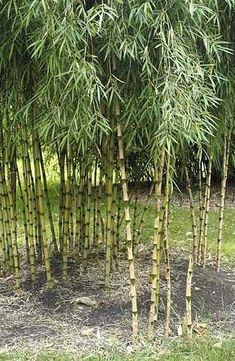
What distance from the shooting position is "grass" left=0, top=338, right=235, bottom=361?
2.66 meters

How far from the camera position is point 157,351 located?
2.75 m

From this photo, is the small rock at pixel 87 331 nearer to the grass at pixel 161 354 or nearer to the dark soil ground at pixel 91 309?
the dark soil ground at pixel 91 309

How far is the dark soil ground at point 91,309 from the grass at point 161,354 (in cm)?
9

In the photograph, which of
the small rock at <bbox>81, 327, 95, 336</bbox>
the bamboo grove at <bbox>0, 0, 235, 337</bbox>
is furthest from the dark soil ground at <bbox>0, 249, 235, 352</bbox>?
the bamboo grove at <bbox>0, 0, 235, 337</bbox>

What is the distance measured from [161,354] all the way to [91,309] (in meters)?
0.64

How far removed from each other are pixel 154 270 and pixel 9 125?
1211 mm

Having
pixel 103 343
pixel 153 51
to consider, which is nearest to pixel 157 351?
pixel 103 343

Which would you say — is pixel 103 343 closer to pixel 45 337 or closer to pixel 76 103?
pixel 45 337

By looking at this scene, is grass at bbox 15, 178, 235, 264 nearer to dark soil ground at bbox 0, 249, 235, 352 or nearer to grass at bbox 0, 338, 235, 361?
dark soil ground at bbox 0, 249, 235, 352

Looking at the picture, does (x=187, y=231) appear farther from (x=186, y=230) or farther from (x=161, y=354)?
(x=161, y=354)

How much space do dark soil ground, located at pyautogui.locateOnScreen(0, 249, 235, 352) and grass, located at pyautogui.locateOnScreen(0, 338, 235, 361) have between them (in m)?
0.09

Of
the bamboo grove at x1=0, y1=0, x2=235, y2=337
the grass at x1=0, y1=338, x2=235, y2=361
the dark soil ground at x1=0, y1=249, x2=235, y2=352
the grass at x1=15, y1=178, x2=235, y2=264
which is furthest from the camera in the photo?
the grass at x1=15, y1=178, x2=235, y2=264

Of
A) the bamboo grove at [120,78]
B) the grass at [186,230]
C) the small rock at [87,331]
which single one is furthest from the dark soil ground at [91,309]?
the grass at [186,230]

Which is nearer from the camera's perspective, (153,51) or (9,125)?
(153,51)
